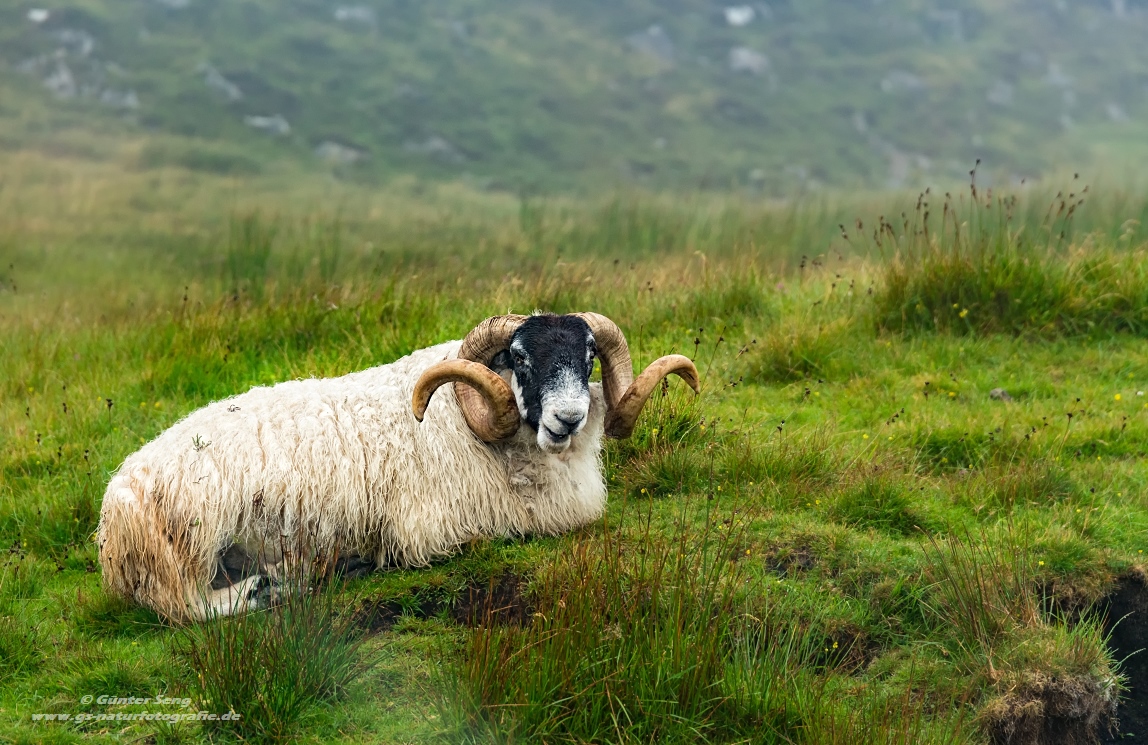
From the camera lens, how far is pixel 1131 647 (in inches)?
253

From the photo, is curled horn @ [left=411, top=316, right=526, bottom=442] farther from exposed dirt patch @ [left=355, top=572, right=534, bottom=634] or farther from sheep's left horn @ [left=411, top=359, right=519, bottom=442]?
exposed dirt patch @ [left=355, top=572, right=534, bottom=634]

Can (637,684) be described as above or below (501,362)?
below

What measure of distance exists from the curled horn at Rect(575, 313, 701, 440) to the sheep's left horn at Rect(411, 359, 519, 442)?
70 centimetres

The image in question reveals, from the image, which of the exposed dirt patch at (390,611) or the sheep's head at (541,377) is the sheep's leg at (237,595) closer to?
the exposed dirt patch at (390,611)

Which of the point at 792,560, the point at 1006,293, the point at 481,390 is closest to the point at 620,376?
the point at 481,390

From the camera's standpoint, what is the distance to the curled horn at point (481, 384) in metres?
6.62

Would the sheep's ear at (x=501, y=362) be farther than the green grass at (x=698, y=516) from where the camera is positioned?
Yes

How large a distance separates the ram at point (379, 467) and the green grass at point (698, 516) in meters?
0.25

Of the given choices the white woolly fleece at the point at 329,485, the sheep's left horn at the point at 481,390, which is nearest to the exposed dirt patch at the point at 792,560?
the white woolly fleece at the point at 329,485

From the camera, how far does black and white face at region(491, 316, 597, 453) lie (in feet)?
21.1

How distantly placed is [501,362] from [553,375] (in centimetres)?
67

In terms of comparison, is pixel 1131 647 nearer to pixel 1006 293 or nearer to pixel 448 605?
pixel 448 605

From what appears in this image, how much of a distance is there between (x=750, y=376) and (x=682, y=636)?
4.87m

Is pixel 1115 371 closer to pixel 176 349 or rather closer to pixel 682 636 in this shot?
pixel 682 636
